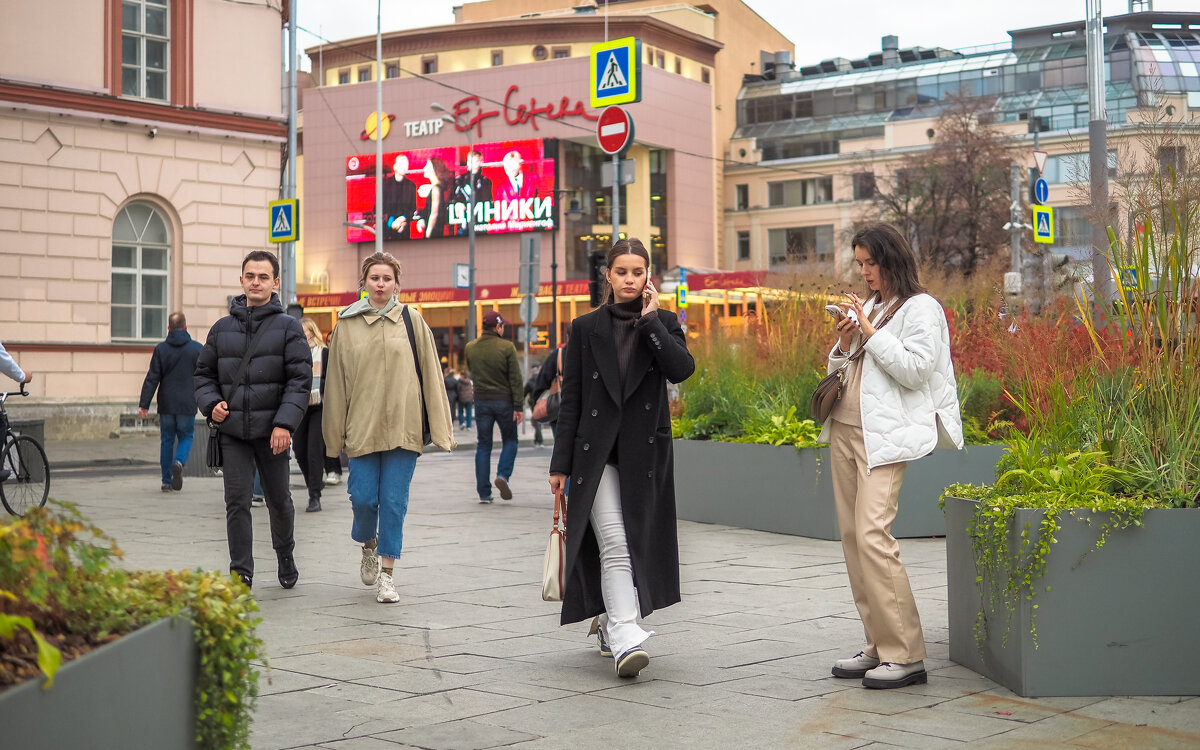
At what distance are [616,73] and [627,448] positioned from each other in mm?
11802

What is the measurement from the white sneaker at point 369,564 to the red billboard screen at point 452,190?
55.5 metres

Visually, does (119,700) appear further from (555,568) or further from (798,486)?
(798,486)

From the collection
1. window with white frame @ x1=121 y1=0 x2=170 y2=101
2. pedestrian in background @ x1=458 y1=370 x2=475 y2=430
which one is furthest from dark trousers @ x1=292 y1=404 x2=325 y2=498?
pedestrian in background @ x1=458 y1=370 x2=475 y2=430

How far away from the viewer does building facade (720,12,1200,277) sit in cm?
6512

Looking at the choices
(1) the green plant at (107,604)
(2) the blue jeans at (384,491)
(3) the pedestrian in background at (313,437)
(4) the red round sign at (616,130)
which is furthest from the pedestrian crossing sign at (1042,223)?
(1) the green plant at (107,604)

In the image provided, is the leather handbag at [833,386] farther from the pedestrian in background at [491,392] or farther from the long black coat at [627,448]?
the pedestrian in background at [491,392]

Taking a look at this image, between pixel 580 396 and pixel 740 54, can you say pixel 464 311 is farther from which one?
pixel 580 396

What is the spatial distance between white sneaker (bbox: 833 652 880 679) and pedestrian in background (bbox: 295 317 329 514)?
7.31 m

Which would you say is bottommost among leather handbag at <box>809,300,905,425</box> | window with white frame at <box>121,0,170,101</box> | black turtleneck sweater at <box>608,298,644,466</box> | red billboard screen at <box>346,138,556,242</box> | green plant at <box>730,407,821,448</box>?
green plant at <box>730,407,821,448</box>

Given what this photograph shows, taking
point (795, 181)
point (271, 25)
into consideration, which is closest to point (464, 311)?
point (795, 181)

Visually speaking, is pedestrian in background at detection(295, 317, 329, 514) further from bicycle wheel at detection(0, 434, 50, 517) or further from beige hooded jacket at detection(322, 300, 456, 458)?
beige hooded jacket at detection(322, 300, 456, 458)

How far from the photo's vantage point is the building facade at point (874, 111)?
65.1 m

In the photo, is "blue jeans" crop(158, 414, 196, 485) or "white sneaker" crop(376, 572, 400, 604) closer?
"white sneaker" crop(376, 572, 400, 604)

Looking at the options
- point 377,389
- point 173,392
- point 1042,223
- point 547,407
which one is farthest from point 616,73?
point 1042,223
